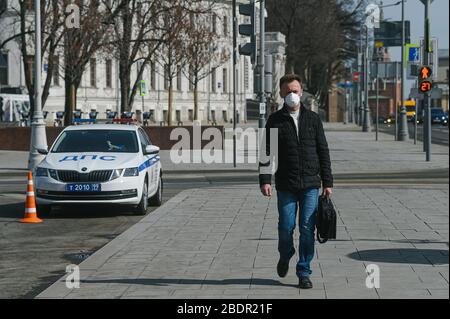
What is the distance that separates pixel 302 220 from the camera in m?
9.25

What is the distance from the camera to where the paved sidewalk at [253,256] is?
350 inches

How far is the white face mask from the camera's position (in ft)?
29.6

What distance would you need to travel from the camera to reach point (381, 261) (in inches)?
413

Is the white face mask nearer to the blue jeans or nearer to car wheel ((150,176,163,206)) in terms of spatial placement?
the blue jeans

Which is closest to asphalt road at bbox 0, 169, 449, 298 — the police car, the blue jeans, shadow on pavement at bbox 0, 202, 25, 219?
shadow on pavement at bbox 0, 202, 25, 219

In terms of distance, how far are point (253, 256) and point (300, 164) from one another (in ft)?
7.33

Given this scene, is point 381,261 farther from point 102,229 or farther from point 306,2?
point 306,2

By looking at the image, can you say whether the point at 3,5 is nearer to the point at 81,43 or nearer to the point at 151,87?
the point at 81,43

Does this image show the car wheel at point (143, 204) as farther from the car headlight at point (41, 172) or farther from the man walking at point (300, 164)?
the man walking at point (300, 164)

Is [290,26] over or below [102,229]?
over

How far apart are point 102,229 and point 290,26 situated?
68288 millimetres

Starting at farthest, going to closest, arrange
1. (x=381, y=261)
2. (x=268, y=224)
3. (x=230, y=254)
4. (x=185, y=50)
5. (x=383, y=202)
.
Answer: (x=185, y=50) < (x=383, y=202) < (x=268, y=224) < (x=230, y=254) < (x=381, y=261)

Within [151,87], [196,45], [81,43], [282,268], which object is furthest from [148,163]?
[151,87]

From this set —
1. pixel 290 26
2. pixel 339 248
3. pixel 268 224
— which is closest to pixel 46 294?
pixel 339 248
